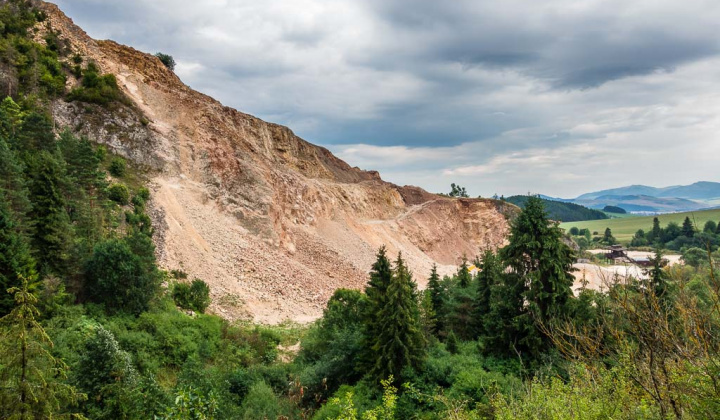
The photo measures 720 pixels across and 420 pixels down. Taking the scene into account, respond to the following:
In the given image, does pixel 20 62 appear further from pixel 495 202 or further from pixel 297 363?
pixel 495 202

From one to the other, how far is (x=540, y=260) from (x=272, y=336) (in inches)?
631

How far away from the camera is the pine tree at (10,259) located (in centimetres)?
1399

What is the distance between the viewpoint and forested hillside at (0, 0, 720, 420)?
7594 millimetres

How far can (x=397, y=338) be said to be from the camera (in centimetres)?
1467

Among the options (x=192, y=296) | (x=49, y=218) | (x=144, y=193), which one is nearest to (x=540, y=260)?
(x=192, y=296)

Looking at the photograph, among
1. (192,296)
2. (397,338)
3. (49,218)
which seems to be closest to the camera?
(397,338)

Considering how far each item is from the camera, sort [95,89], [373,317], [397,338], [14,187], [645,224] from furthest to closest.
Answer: [645,224]
[95,89]
[14,187]
[373,317]
[397,338]

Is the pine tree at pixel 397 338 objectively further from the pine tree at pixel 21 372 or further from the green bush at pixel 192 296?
the green bush at pixel 192 296

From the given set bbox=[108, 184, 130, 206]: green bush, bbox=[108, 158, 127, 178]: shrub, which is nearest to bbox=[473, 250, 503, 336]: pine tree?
bbox=[108, 184, 130, 206]: green bush

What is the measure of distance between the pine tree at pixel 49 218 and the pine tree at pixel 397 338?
1511 cm

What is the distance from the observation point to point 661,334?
523 centimetres

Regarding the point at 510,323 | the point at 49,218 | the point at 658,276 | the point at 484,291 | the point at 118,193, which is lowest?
the point at 510,323

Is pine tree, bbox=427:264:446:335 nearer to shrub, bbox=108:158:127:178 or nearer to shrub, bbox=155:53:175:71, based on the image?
shrub, bbox=108:158:127:178

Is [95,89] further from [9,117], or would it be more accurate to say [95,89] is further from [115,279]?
[115,279]
